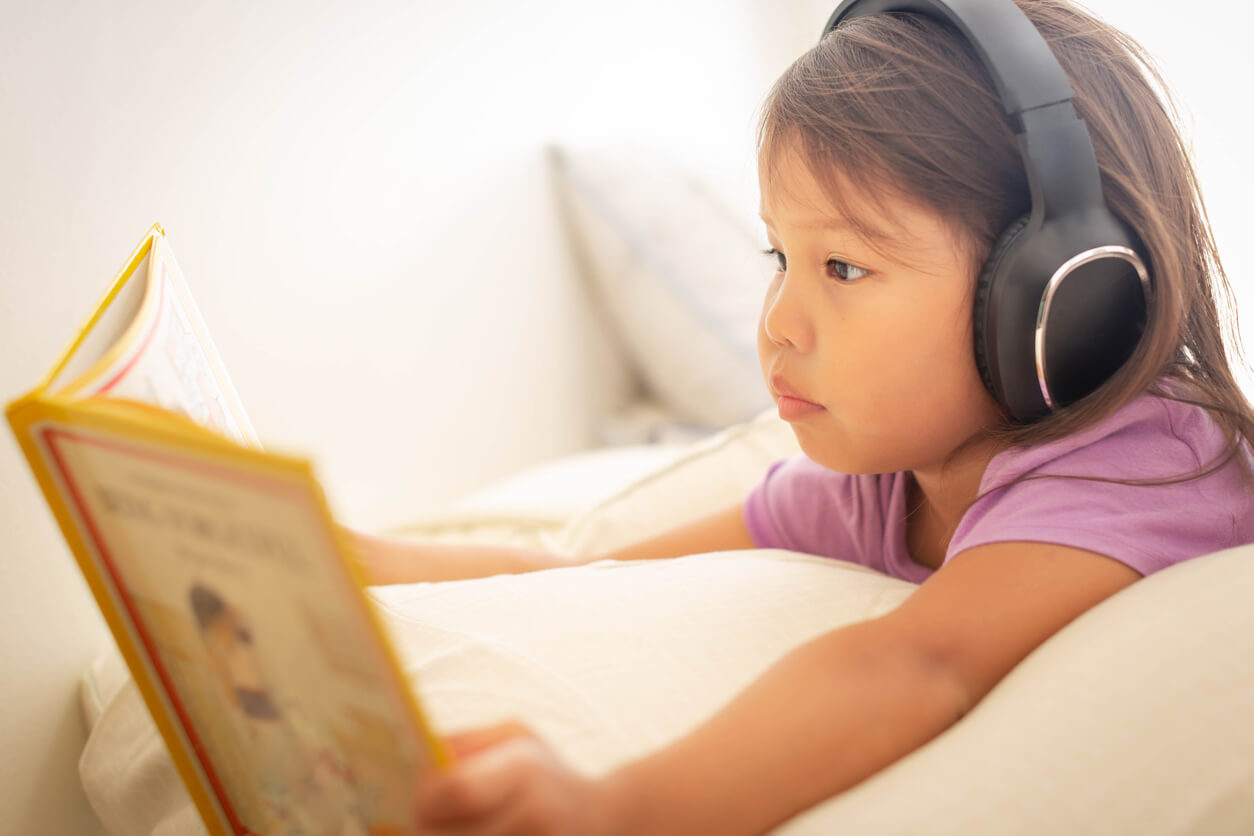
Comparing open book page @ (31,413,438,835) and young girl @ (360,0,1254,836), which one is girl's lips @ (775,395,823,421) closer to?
young girl @ (360,0,1254,836)

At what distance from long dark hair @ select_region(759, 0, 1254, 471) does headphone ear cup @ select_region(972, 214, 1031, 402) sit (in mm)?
27

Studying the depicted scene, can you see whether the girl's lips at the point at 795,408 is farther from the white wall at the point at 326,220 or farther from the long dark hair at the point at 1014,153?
the white wall at the point at 326,220

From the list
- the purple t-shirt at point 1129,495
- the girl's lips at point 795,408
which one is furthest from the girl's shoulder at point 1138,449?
the girl's lips at point 795,408

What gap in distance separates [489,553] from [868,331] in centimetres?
37

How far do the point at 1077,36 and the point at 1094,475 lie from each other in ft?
0.96

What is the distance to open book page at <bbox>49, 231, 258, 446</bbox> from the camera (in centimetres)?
40

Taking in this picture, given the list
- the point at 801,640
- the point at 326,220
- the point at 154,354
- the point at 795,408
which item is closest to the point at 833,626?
the point at 801,640

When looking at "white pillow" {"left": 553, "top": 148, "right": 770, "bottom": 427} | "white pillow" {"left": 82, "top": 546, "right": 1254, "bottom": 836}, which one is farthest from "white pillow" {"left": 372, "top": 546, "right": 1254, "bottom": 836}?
"white pillow" {"left": 553, "top": 148, "right": 770, "bottom": 427}

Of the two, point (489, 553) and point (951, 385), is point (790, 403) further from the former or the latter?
point (489, 553)

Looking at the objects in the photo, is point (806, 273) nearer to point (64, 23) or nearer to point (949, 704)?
point (949, 704)

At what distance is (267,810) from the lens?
18.0 inches

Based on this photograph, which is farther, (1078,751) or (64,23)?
(64,23)

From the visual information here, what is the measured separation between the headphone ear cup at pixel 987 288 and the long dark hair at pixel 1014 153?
27 millimetres

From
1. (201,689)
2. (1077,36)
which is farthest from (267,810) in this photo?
(1077,36)
